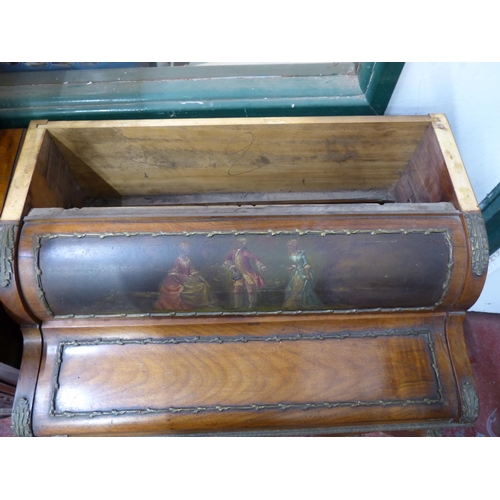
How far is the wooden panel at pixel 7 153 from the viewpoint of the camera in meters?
1.29

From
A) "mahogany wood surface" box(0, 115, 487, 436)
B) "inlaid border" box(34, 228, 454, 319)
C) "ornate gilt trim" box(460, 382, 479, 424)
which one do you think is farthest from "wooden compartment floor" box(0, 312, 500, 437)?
"inlaid border" box(34, 228, 454, 319)

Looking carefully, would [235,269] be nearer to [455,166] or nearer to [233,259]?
[233,259]

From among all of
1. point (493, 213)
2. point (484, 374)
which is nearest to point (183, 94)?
point (493, 213)

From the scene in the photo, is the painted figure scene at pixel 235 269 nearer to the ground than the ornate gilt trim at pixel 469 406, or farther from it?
farther from it

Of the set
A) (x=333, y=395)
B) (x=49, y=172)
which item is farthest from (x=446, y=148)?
(x=49, y=172)

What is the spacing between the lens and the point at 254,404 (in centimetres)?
119

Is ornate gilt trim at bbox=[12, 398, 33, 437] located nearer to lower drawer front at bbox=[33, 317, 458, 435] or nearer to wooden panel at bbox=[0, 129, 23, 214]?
lower drawer front at bbox=[33, 317, 458, 435]

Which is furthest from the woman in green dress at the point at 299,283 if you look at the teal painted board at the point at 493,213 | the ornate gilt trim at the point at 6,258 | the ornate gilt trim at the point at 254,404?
the teal painted board at the point at 493,213

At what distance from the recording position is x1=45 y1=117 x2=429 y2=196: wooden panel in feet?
4.56

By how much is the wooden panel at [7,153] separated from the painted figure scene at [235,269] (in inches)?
12.4

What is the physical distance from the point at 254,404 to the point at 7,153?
1159mm

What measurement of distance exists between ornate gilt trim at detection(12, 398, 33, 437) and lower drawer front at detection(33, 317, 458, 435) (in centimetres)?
2

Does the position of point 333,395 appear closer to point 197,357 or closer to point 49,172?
point 197,357

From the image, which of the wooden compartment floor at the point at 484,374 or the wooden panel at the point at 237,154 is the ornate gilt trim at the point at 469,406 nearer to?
the wooden compartment floor at the point at 484,374
